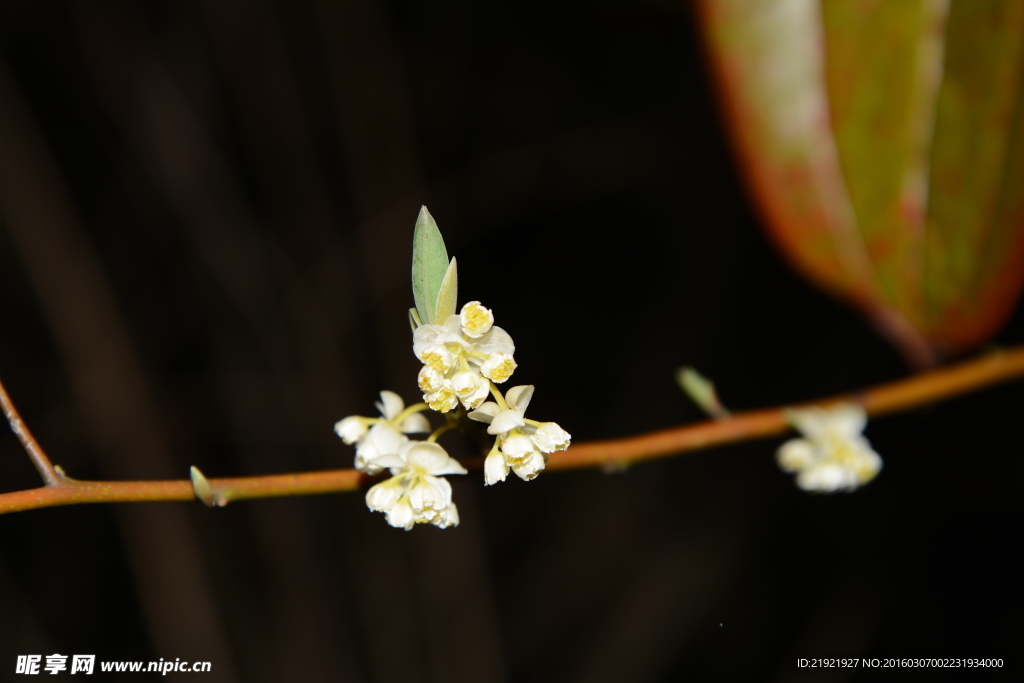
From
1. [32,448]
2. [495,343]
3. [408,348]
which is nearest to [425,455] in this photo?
[495,343]

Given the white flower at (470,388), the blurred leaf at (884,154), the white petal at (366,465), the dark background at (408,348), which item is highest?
the dark background at (408,348)

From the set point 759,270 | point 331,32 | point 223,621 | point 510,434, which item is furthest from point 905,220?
point 223,621

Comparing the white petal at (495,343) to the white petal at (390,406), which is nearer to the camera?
the white petal at (495,343)

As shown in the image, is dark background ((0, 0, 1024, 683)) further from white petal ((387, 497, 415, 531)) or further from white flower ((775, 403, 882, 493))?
white petal ((387, 497, 415, 531))

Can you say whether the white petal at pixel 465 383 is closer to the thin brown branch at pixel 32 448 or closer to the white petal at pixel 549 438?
the white petal at pixel 549 438

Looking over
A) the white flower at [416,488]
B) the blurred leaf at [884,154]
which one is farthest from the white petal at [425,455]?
the blurred leaf at [884,154]

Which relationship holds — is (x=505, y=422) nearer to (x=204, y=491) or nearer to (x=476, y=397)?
(x=476, y=397)

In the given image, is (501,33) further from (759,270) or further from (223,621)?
(223,621)
